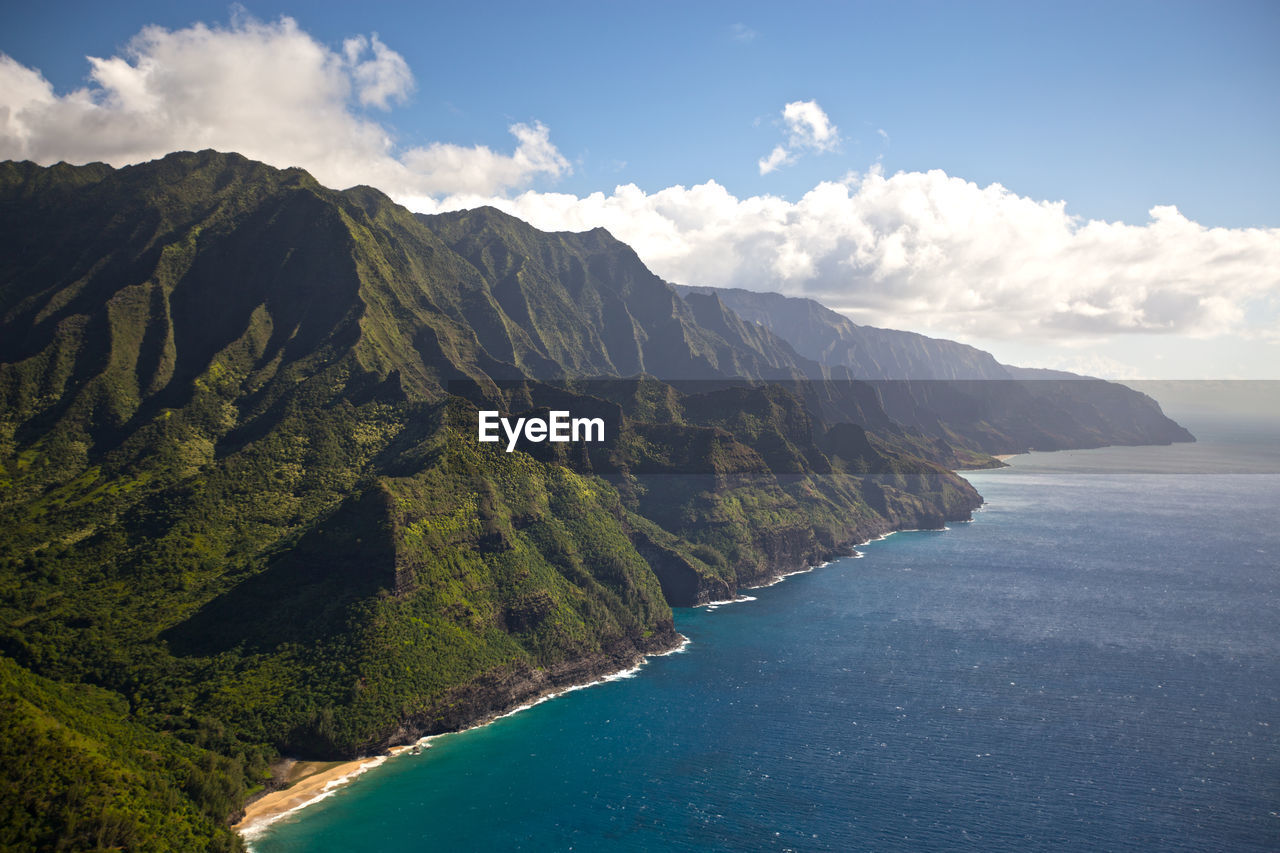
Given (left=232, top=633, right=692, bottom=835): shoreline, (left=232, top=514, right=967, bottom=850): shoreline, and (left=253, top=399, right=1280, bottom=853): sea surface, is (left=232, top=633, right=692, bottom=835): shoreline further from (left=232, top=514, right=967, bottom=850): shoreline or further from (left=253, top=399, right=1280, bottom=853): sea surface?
(left=253, top=399, right=1280, bottom=853): sea surface

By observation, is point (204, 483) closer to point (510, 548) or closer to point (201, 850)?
point (510, 548)

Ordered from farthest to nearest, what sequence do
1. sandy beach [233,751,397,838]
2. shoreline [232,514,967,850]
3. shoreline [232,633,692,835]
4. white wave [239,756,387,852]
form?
sandy beach [233,751,397,838], shoreline [232,633,692,835], shoreline [232,514,967,850], white wave [239,756,387,852]

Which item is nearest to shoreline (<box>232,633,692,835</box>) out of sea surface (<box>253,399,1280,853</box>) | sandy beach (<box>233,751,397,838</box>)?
sandy beach (<box>233,751,397,838</box>)

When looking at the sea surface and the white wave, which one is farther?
the sea surface

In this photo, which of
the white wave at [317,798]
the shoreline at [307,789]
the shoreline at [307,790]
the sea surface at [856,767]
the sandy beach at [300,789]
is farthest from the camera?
the sandy beach at [300,789]

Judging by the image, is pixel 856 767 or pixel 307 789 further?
pixel 856 767

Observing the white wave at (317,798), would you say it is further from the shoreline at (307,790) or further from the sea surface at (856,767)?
the sea surface at (856,767)

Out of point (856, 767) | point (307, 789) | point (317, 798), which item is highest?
point (307, 789)

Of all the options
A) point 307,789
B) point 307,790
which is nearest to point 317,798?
point 307,790

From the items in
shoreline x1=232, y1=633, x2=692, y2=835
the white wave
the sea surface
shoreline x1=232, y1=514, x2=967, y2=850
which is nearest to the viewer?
the white wave

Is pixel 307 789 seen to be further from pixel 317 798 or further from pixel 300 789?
pixel 317 798

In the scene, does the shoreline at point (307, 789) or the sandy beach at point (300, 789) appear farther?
the sandy beach at point (300, 789)

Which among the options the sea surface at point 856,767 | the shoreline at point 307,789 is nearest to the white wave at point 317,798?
the shoreline at point 307,789
